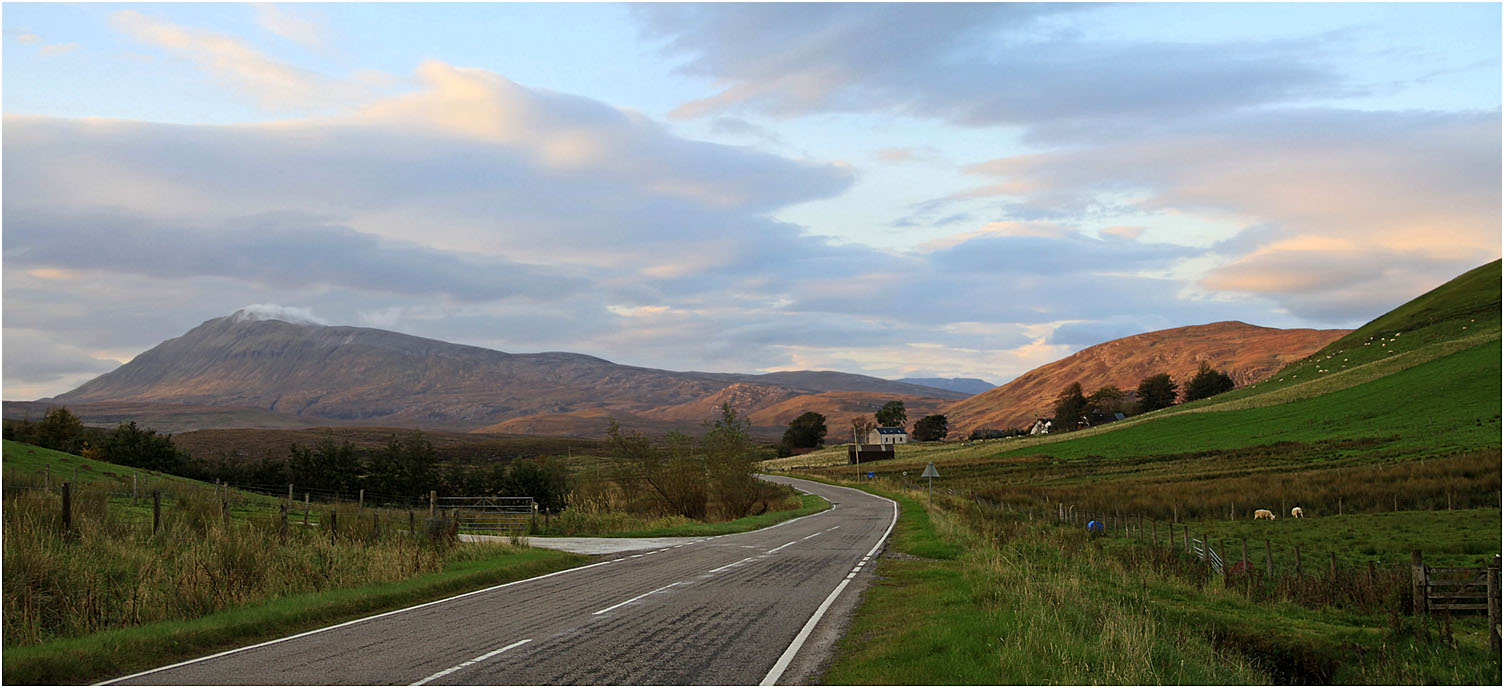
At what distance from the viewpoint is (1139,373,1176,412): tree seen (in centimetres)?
17838

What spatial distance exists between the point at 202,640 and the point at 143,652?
105 centimetres

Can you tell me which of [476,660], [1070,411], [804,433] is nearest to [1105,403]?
[1070,411]

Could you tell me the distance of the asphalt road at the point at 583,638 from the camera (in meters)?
10.2

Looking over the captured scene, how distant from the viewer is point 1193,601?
21.4m

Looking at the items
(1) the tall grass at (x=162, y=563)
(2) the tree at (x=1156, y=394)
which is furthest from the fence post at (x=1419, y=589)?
(2) the tree at (x=1156, y=394)

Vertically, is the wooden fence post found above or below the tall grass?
below

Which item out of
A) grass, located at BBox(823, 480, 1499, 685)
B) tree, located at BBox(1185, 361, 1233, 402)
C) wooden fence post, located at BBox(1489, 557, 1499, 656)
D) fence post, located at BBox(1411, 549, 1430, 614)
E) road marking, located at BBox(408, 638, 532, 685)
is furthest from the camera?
tree, located at BBox(1185, 361, 1233, 402)

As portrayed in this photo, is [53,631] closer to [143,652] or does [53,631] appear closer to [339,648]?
[143,652]

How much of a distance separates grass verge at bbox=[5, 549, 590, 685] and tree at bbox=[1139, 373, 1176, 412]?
587 ft

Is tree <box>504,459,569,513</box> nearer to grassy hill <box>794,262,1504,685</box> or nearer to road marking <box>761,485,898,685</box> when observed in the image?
grassy hill <box>794,262,1504,685</box>

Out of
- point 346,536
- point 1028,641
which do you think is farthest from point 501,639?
point 346,536

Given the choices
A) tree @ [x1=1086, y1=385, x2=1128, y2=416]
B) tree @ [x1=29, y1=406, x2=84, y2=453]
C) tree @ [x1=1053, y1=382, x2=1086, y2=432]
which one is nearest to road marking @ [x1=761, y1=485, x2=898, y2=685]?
tree @ [x1=29, y1=406, x2=84, y2=453]

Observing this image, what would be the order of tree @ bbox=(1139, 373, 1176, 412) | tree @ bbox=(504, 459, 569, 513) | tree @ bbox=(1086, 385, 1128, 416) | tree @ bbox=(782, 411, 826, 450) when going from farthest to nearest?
Answer: tree @ bbox=(1086, 385, 1128, 416)
tree @ bbox=(782, 411, 826, 450)
tree @ bbox=(1139, 373, 1176, 412)
tree @ bbox=(504, 459, 569, 513)

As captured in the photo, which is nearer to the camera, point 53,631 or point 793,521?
point 53,631
